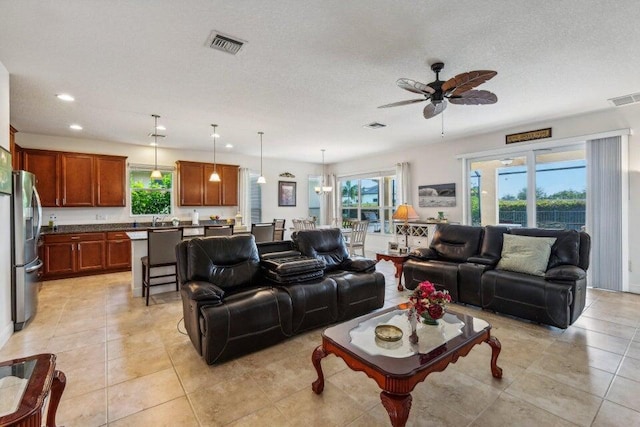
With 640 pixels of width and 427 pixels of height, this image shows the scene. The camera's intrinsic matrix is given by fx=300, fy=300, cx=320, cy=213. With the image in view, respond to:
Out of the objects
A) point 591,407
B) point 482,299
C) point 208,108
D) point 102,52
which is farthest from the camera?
point 208,108

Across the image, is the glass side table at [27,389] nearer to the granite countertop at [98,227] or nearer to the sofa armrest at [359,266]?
the sofa armrest at [359,266]

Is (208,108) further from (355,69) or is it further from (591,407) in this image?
(591,407)

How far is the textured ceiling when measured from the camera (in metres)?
2.21

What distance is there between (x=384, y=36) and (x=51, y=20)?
2.59 metres

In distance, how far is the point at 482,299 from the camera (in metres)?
3.62

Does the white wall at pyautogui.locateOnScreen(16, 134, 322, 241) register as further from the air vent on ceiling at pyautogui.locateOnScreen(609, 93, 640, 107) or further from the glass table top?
the air vent on ceiling at pyautogui.locateOnScreen(609, 93, 640, 107)

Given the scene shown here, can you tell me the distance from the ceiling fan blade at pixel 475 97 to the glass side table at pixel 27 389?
11.7 ft

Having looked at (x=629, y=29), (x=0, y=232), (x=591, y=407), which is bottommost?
(x=591, y=407)

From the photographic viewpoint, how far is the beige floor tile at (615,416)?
180 cm

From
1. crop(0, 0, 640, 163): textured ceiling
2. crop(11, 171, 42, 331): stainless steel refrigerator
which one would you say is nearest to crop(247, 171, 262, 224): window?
crop(0, 0, 640, 163): textured ceiling

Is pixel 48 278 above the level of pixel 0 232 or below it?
below

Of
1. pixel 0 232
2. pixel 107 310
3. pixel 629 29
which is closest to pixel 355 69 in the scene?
pixel 629 29

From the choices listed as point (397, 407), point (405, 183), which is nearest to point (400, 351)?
point (397, 407)

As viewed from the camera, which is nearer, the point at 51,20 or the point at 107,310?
the point at 51,20
